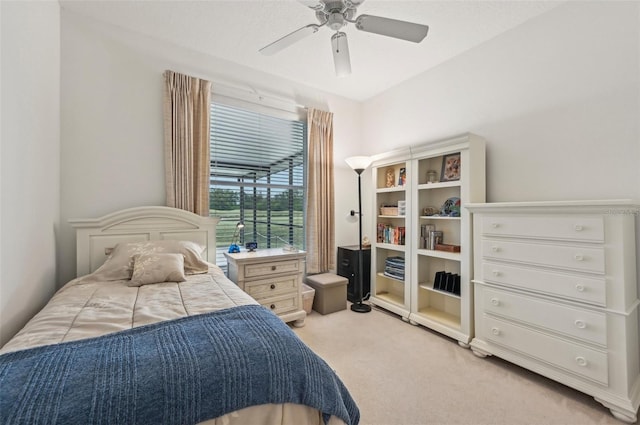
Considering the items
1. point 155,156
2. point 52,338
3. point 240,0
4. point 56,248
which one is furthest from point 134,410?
point 240,0

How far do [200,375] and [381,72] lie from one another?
11.1 ft

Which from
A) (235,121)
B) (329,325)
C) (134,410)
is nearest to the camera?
(134,410)

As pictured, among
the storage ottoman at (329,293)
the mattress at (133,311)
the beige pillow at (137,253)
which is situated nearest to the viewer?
the mattress at (133,311)

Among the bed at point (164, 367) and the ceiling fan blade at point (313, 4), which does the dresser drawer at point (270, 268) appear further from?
the ceiling fan blade at point (313, 4)

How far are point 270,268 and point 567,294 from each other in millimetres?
2300

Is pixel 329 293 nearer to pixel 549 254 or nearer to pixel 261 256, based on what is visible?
pixel 261 256

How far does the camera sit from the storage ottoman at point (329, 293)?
10.2 feet

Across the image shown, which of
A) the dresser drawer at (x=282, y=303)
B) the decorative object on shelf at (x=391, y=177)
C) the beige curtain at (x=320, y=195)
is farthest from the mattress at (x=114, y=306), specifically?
the decorative object on shelf at (x=391, y=177)

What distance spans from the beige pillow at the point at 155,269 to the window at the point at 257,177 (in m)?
1.01

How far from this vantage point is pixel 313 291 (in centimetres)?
309

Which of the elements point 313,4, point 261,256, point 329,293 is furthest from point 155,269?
point 313,4

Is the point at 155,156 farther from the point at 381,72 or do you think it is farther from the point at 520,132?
the point at 520,132

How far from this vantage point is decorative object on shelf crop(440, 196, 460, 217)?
2.66 meters

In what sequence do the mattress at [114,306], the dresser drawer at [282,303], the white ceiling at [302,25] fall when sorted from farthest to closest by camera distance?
→ the dresser drawer at [282,303]
the white ceiling at [302,25]
the mattress at [114,306]
